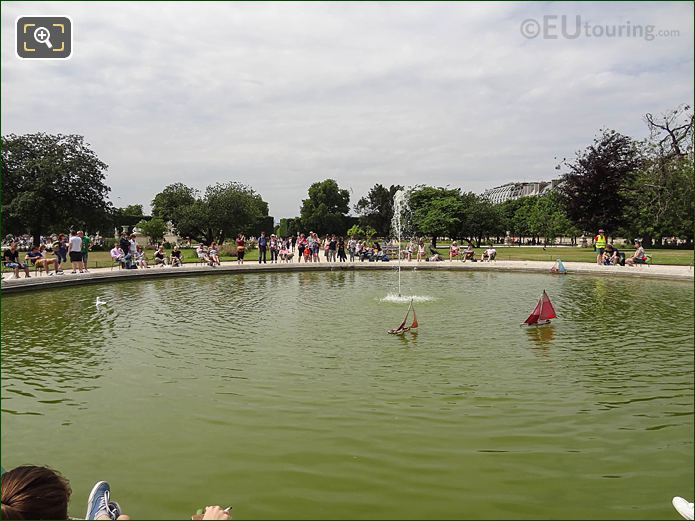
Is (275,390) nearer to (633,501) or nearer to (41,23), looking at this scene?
(633,501)

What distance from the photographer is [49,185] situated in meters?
43.9

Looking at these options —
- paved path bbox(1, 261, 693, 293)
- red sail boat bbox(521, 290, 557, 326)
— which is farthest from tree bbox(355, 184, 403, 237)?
red sail boat bbox(521, 290, 557, 326)

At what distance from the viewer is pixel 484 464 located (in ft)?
17.5

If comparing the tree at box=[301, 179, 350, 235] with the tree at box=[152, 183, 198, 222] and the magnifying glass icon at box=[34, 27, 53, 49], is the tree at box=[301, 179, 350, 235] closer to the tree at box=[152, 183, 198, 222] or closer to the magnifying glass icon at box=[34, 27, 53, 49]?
the tree at box=[152, 183, 198, 222]

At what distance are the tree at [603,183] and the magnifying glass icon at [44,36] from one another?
5007 cm

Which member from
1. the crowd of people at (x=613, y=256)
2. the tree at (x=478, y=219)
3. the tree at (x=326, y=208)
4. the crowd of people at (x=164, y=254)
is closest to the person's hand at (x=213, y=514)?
the crowd of people at (x=164, y=254)

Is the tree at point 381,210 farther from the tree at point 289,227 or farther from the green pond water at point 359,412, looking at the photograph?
the green pond water at point 359,412

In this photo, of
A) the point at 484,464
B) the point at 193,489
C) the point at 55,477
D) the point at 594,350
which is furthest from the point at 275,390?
the point at 594,350

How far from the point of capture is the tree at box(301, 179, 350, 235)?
3506 inches

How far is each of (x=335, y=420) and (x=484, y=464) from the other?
195 cm

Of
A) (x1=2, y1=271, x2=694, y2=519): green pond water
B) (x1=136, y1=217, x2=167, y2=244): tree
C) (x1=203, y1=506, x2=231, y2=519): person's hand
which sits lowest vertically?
(x1=2, y1=271, x2=694, y2=519): green pond water

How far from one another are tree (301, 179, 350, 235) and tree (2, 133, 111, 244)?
43943 mm

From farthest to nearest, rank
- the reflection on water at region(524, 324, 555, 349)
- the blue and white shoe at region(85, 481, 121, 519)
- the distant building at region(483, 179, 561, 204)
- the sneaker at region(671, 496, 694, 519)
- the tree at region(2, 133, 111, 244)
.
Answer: the distant building at region(483, 179, 561, 204), the tree at region(2, 133, 111, 244), the reflection on water at region(524, 324, 555, 349), the sneaker at region(671, 496, 694, 519), the blue and white shoe at region(85, 481, 121, 519)

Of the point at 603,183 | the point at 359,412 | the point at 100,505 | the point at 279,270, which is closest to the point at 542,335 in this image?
the point at 359,412
